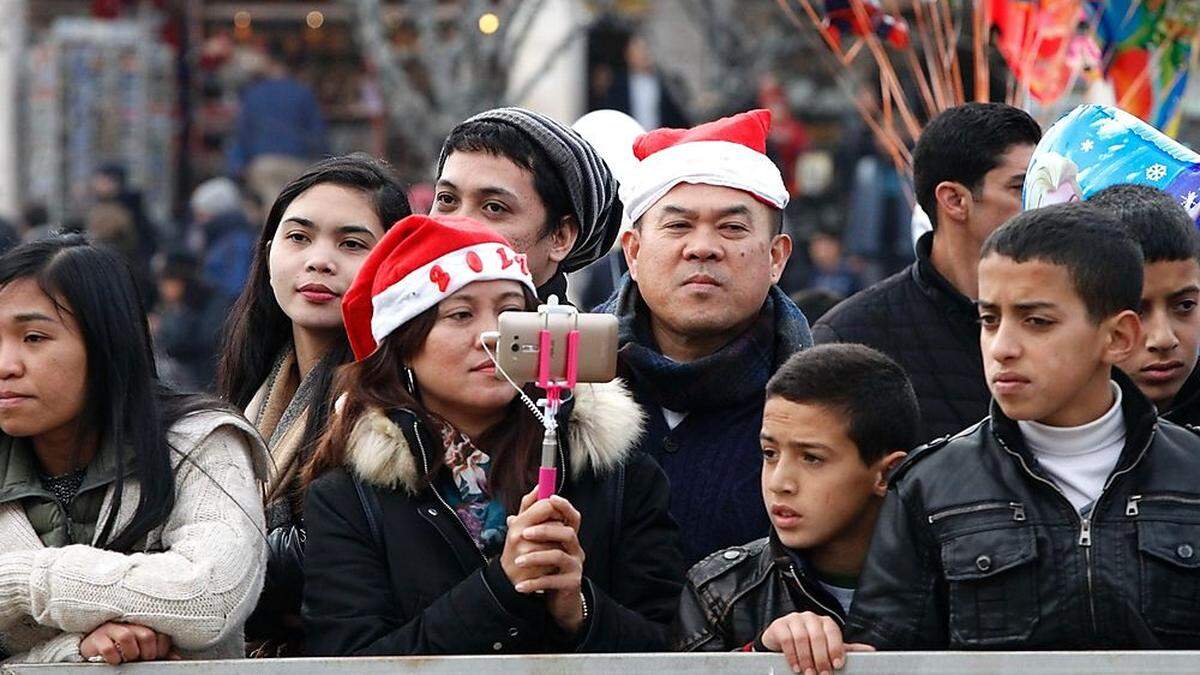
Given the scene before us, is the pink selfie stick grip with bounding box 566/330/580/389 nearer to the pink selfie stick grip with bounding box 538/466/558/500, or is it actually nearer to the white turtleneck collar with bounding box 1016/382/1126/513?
the pink selfie stick grip with bounding box 538/466/558/500

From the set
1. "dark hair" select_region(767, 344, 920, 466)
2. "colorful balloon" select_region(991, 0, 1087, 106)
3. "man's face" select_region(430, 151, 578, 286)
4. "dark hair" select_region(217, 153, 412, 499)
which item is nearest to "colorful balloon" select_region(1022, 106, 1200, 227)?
"dark hair" select_region(767, 344, 920, 466)

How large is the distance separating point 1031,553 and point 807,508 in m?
0.52

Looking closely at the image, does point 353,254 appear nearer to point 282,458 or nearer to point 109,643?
point 282,458

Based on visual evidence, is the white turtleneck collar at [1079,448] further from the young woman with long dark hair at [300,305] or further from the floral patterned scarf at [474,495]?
the young woman with long dark hair at [300,305]

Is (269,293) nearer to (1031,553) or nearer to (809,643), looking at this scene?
(809,643)

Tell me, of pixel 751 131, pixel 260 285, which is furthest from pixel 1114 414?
pixel 260 285

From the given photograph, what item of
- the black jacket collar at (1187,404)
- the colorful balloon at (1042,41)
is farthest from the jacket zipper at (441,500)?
the colorful balloon at (1042,41)

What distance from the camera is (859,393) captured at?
4.23 metres

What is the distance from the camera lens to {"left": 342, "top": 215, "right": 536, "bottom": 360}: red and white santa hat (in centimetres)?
437

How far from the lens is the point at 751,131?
521cm

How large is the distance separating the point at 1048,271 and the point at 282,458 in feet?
6.01

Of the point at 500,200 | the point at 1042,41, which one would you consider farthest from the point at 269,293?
the point at 1042,41

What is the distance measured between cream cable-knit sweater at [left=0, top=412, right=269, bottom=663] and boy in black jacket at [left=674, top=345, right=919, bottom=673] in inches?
33.7

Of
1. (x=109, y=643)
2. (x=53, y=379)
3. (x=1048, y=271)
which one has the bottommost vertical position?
(x=109, y=643)
